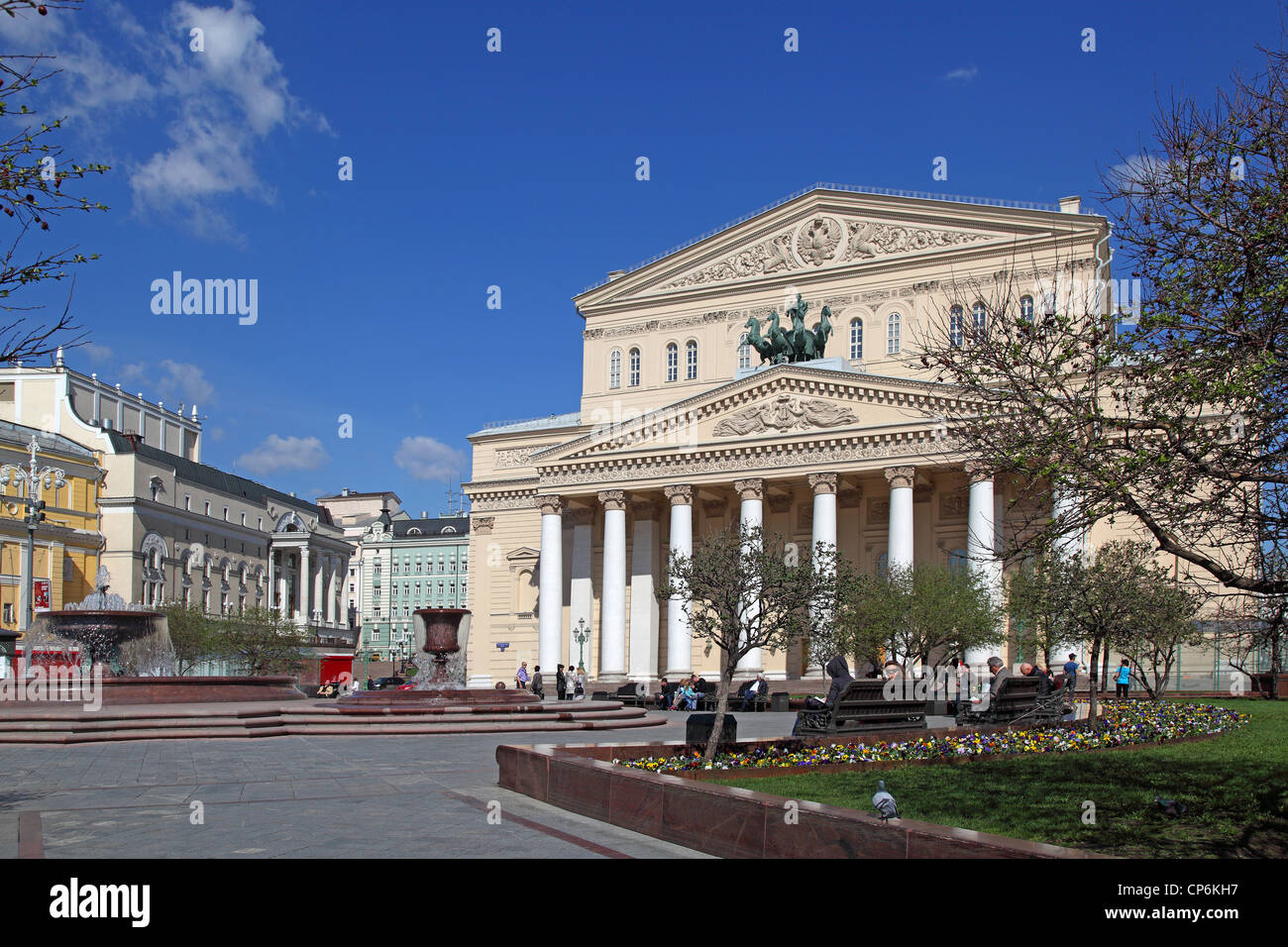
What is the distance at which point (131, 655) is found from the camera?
26.8 m

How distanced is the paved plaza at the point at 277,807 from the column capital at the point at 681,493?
3216cm

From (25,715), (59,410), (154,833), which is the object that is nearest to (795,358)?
(25,715)

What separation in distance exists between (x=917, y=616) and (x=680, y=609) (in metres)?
15.9

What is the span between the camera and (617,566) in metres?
52.7

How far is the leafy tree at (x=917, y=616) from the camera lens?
1395 inches

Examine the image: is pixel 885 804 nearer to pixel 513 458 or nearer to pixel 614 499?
pixel 614 499

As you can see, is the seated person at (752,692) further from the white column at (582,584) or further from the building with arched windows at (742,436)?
the white column at (582,584)

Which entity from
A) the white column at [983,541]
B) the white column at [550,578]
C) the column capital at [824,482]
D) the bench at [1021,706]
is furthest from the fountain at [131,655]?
the white column at [550,578]

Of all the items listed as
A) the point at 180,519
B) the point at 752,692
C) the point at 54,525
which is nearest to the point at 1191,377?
the point at 752,692
